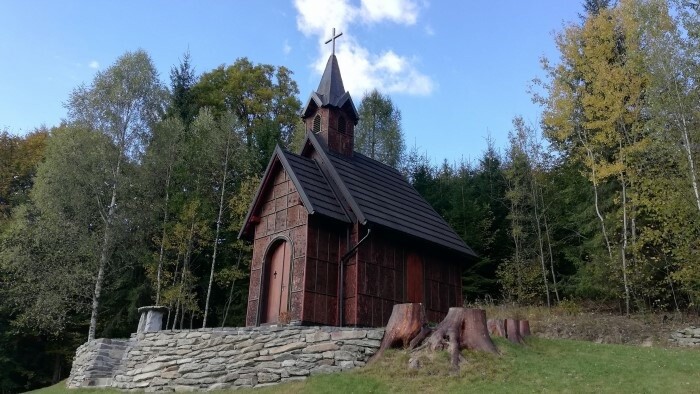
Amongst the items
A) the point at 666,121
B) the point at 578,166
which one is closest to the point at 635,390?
the point at 666,121

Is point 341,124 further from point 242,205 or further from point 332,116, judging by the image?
point 242,205

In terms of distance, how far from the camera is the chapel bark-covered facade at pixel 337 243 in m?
16.8

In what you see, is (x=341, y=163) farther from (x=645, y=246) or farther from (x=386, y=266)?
(x=645, y=246)

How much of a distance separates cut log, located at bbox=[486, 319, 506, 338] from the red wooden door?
14.3 ft

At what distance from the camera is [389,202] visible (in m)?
19.5

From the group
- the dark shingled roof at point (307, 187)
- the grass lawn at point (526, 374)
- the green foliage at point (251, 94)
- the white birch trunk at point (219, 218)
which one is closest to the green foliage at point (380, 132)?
the green foliage at point (251, 94)

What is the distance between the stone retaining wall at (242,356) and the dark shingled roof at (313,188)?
389cm

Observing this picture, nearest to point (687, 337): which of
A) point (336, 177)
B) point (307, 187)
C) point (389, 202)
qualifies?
point (389, 202)

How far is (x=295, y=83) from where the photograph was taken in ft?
130

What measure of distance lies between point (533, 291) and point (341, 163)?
11.6 m

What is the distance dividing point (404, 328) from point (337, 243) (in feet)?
15.6

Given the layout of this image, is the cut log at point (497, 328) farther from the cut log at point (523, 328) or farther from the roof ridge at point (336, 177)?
the roof ridge at point (336, 177)

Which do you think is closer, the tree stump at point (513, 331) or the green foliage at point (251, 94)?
the tree stump at point (513, 331)

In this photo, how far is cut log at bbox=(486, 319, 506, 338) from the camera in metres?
13.8
